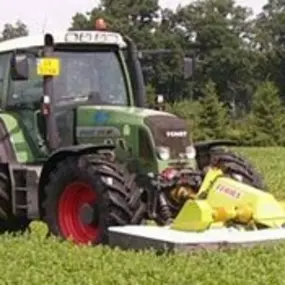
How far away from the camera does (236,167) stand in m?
10.2

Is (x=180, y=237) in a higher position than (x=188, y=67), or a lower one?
lower

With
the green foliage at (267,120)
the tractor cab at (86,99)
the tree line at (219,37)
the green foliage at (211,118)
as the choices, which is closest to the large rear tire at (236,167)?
the tractor cab at (86,99)

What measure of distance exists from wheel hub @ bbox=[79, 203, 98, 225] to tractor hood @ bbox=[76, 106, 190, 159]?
792mm

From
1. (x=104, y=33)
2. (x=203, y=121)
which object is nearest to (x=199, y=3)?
(x=203, y=121)

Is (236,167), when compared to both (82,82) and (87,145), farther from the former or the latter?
(82,82)

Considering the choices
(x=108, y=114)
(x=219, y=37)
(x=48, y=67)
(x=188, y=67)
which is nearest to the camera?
(x=48, y=67)

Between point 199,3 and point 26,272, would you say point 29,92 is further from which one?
point 199,3

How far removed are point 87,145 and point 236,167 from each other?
1.66m

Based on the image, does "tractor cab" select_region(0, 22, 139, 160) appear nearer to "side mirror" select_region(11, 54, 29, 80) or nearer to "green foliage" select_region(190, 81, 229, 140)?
"side mirror" select_region(11, 54, 29, 80)

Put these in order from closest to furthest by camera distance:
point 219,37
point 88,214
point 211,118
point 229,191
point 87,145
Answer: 1. point 229,191
2. point 88,214
3. point 87,145
4. point 211,118
5. point 219,37

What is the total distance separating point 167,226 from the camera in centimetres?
912

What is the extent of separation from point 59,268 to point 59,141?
110 inches

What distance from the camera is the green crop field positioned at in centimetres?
702

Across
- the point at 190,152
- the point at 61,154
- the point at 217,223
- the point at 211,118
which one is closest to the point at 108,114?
the point at 61,154
